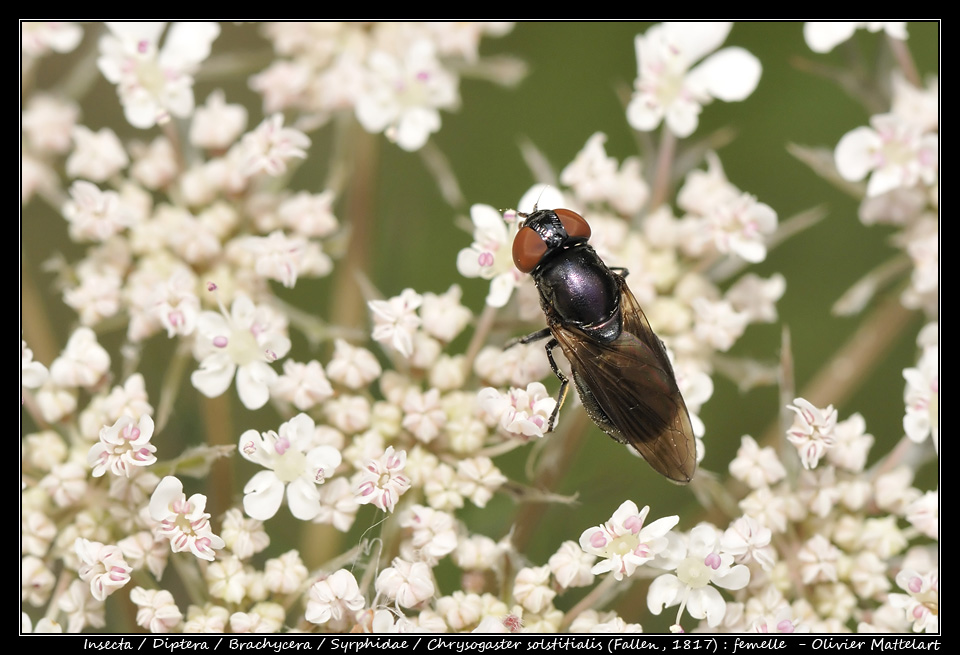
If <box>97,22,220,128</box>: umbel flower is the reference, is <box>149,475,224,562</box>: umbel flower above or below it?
below

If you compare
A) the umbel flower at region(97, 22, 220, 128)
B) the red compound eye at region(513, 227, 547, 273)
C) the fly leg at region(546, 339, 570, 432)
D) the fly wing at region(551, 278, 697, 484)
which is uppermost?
the umbel flower at region(97, 22, 220, 128)

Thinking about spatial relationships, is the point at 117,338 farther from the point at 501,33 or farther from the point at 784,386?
the point at 784,386

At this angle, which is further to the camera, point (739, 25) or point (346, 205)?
point (739, 25)

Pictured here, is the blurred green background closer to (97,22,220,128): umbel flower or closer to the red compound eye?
(97,22,220,128): umbel flower

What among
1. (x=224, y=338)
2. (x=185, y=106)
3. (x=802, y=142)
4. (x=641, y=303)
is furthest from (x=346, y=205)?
(x=802, y=142)

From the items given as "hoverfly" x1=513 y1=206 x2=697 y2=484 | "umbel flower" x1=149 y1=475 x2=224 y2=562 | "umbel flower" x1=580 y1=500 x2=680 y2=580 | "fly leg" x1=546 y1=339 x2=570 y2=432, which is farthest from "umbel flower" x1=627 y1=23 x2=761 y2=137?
"umbel flower" x1=149 y1=475 x2=224 y2=562

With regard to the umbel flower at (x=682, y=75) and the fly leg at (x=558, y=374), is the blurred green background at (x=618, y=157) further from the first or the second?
the fly leg at (x=558, y=374)

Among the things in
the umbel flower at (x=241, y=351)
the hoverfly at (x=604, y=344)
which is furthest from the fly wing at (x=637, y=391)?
the umbel flower at (x=241, y=351)
